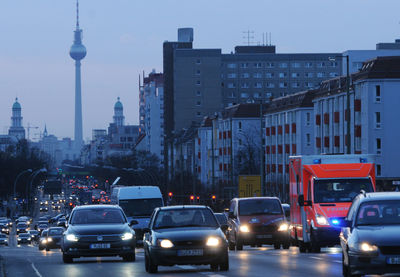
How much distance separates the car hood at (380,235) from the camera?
16172mm

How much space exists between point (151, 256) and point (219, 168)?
119m

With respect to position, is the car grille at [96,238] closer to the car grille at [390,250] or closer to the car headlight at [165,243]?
the car headlight at [165,243]

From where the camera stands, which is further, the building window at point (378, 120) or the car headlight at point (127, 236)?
the building window at point (378, 120)

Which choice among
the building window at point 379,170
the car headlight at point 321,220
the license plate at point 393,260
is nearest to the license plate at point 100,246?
the car headlight at point 321,220

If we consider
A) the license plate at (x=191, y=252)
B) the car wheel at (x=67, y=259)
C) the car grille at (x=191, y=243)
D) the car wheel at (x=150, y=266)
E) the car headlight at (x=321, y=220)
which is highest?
the car grille at (x=191, y=243)

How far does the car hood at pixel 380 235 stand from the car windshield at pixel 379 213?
1.55ft

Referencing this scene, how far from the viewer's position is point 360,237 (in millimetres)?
16625

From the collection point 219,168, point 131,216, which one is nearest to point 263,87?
point 219,168

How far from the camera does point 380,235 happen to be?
1636 cm

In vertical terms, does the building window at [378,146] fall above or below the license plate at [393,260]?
above

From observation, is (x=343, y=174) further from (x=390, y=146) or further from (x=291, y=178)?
(x=390, y=146)

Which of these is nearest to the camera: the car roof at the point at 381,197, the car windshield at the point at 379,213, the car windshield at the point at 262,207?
the car windshield at the point at 379,213

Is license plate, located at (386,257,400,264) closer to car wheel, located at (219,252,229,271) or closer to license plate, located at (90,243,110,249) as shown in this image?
car wheel, located at (219,252,229,271)

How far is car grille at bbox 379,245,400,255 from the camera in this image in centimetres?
1608
